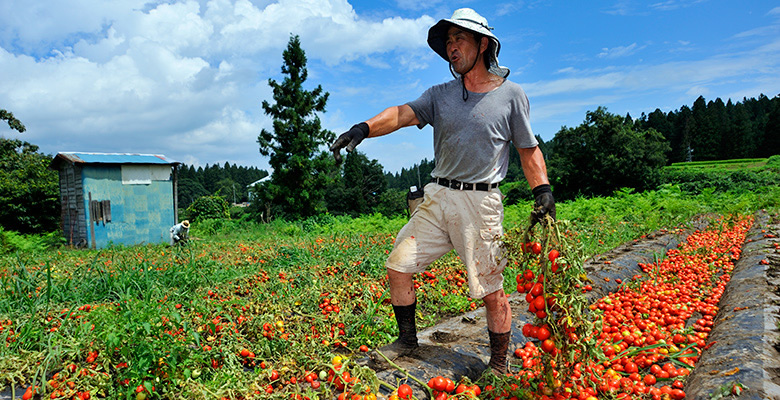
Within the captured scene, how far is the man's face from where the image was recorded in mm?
2543

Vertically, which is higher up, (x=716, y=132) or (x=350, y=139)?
(x=716, y=132)

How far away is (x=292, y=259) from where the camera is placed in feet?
20.2

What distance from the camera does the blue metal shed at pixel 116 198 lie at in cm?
1321

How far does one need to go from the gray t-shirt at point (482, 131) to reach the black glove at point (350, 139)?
19.3 inches

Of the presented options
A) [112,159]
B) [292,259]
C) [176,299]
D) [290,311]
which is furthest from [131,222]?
[290,311]

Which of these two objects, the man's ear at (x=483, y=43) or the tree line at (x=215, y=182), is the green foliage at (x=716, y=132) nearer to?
the man's ear at (x=483, y=43)

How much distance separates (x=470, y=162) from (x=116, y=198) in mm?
14501

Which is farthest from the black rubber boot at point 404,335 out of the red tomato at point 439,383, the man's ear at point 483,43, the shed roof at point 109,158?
the shed roof at point 109,158

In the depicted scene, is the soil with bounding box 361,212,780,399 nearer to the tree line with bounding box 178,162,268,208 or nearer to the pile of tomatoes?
the pile of tomatoes

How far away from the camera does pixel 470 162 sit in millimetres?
2508

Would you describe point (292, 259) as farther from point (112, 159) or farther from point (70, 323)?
point (112, 159)

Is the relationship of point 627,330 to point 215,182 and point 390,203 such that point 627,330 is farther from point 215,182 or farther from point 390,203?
point 215,182

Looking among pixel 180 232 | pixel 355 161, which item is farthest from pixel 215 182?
pixel 180 232

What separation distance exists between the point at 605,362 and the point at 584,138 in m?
29.4
